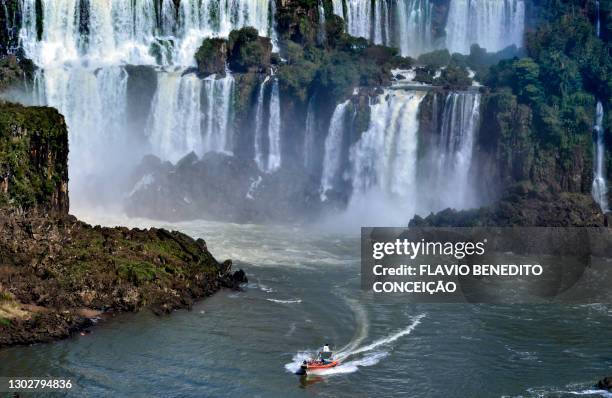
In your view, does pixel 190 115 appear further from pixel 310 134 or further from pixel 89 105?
pixel 310 134

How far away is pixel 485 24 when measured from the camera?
96.9 metres

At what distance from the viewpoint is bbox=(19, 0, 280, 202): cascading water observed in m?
88.6

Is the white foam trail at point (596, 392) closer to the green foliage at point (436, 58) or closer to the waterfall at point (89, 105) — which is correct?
the green foliage at point (436, 58)

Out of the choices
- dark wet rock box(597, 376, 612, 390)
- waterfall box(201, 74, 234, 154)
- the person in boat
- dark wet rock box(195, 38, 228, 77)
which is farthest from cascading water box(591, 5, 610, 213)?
the person in boat

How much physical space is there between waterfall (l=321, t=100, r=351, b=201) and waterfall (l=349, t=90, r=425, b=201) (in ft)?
5.11

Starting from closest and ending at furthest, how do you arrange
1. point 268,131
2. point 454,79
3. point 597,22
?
point 454,79
point 597,22
point 268,131

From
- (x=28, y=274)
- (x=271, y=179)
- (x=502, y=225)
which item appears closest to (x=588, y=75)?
(x=502, y=225)

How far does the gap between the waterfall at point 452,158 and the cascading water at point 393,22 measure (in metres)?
19.8

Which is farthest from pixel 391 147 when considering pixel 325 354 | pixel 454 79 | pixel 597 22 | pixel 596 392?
pixel 596 392

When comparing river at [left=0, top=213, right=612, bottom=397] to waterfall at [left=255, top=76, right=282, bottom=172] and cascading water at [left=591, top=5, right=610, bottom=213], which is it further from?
waterfall at [left=255, top=76, right=282, bottom=172]

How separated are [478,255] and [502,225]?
293cm

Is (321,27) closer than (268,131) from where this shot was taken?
No

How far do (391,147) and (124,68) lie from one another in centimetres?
2379

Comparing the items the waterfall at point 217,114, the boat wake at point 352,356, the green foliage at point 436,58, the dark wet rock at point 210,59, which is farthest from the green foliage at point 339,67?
the boat wake at point 352,356
